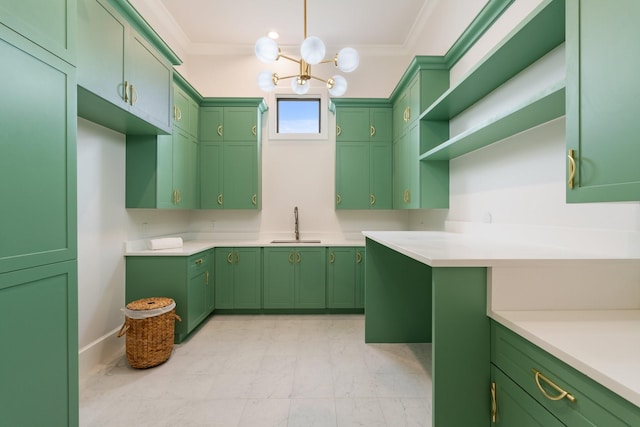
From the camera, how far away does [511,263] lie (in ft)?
3.87

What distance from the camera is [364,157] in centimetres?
379

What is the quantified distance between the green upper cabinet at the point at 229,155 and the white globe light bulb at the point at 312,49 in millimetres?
1644

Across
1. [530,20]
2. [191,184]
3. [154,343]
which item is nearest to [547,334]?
[530,20]

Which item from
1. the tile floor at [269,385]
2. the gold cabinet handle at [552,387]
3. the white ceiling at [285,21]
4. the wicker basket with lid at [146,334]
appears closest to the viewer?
the gold cabinet handle at [552,387]

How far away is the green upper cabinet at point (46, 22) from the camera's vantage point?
1081mm

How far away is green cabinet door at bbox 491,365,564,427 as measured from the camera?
942 millimetres

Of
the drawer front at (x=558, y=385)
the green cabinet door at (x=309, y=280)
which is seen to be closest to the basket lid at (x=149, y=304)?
the green cabinet door at (x=309, y=280)

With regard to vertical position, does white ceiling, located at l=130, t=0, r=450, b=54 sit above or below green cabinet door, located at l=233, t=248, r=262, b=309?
above

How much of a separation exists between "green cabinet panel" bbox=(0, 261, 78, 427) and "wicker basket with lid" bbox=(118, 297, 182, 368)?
36.0 inches

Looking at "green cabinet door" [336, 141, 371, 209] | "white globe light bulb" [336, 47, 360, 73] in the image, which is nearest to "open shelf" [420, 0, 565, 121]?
"white globe light bulb" [336, 47, 360, 73]

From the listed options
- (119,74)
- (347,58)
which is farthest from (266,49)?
(119,74)

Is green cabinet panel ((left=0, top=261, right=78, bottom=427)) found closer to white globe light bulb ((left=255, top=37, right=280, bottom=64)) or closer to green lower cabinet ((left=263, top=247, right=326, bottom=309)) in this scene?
white globe light bulb ((left=255, top=37, right=280, bottom=64))

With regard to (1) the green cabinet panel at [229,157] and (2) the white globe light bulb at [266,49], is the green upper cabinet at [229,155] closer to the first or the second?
(1) the green cabinet panel at [229,157]

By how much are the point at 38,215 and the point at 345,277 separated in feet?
9.24
